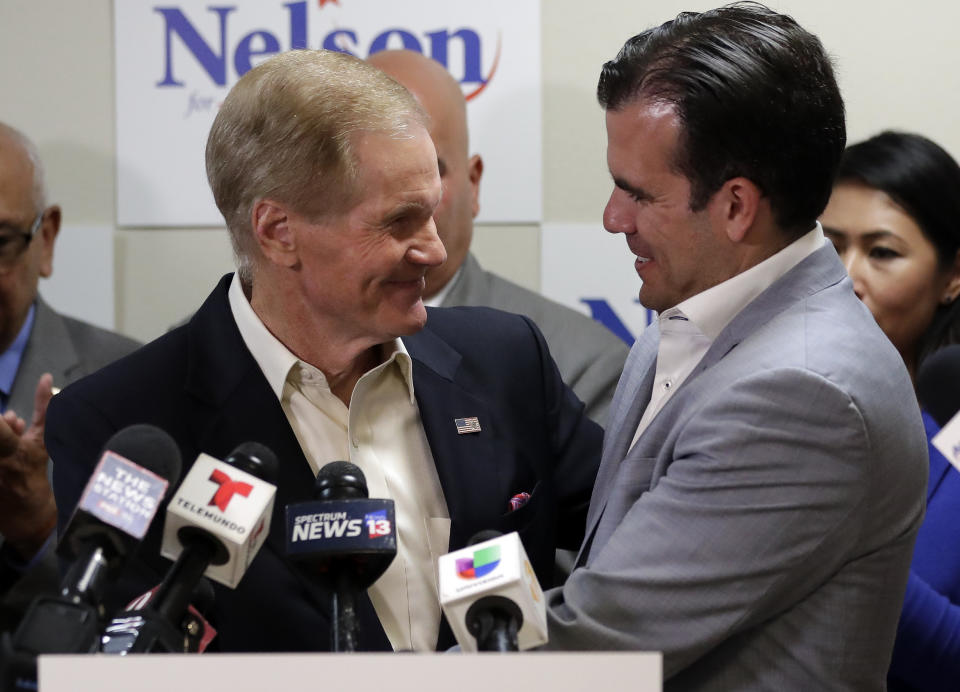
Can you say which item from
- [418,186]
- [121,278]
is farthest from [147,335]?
[418,186]

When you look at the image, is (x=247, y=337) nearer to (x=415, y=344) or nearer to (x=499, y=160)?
(x=415, y=344)

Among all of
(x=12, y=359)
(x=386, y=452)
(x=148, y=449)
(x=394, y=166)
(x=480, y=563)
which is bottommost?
(x=12, y=359)

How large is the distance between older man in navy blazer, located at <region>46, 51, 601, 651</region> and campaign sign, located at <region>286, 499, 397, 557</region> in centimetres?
57

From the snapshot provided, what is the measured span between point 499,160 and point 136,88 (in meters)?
1.04

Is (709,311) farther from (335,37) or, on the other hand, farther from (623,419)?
(335,37)

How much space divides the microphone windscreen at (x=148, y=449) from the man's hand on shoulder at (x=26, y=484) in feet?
5.28

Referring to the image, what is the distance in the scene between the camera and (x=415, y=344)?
221cm

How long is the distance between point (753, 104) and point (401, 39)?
6.23 ft

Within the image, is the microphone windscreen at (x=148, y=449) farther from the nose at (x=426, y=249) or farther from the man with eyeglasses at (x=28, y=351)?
the man with eyeglasses at (x=28, y=351)

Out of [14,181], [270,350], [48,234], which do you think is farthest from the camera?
[48,234]

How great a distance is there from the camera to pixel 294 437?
1999mm

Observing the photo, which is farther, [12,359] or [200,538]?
[12,359]

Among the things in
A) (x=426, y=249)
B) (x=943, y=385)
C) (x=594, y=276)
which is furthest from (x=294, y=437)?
(x=594, y=276)

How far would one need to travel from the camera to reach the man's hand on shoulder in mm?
2850
